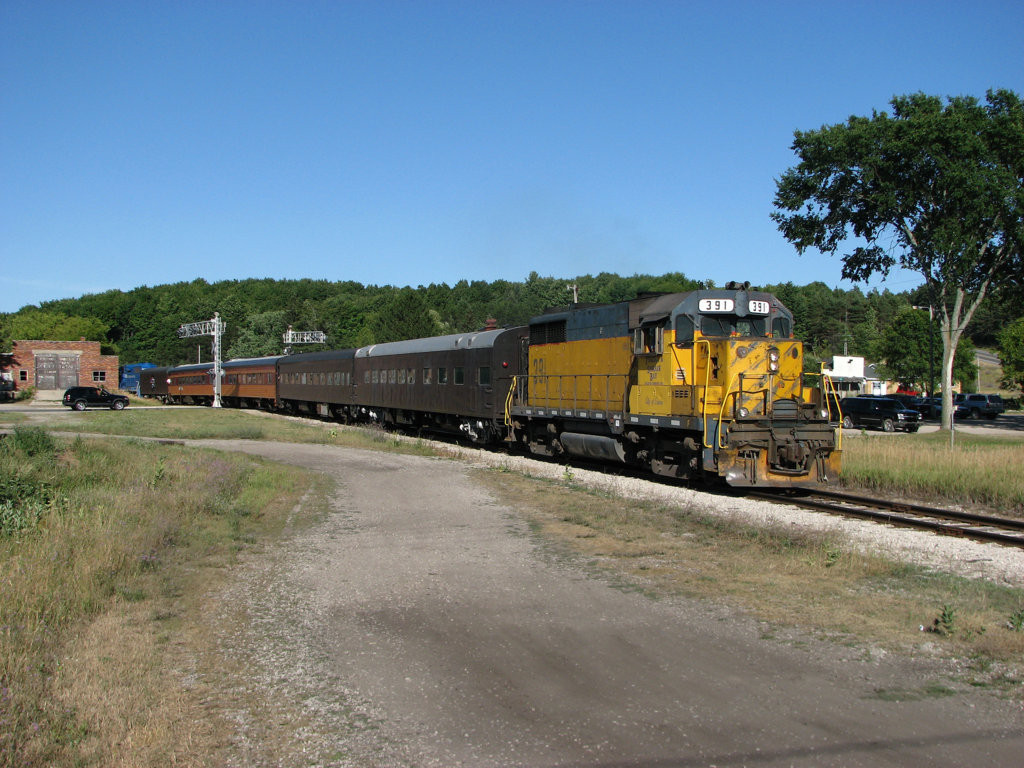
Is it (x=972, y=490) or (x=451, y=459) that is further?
(x=451, y=459)

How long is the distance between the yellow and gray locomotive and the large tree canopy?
73.2 ft

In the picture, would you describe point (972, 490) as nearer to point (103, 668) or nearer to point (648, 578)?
point (648, 578)

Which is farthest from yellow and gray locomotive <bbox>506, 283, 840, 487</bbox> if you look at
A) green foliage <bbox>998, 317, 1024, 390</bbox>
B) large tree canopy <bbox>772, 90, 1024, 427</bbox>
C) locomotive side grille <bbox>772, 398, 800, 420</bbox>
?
green foliage <bbox>998, 317, 1024, 390</bbox>

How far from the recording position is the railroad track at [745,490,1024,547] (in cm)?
1180

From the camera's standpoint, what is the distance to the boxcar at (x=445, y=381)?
25094mm

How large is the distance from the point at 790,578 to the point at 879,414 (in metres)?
35.9

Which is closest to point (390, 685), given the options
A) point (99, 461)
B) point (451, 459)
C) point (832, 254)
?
point (99, 461)

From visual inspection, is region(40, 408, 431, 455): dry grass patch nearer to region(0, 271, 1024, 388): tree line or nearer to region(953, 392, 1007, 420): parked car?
region(953, 392, 1007, 420): parked car

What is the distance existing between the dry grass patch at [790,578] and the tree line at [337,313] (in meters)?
88.5

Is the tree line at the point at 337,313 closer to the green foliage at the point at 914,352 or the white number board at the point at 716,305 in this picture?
the green foliage at the point at 914,352

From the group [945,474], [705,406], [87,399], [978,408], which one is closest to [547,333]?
[705,406]

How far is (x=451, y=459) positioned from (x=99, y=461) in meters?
9.48

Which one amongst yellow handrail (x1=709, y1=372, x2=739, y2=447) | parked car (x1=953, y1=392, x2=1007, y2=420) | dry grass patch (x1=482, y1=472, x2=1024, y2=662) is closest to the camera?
dry grass patch (x1=482, y1=472, x2=1024, y2=662)

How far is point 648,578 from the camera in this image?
8.98 m
